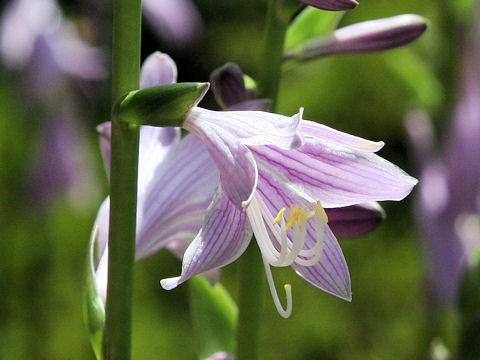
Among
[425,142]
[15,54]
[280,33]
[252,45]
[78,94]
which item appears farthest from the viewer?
[252,45]

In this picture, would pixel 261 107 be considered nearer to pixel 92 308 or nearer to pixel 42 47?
pixel 92 308

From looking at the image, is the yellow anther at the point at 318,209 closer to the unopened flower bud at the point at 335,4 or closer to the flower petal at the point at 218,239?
the flower petal at the point at 218,239

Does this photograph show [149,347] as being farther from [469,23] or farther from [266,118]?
[266,118]

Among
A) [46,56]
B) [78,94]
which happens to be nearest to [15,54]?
[46,56]

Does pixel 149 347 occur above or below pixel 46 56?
below

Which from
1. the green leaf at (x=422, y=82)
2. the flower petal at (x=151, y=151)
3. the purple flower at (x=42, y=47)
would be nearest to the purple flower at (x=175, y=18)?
the purple flower at (x=42, y=47)

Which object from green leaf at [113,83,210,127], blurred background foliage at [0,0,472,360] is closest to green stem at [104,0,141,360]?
green leaf at [113,83,210,127]

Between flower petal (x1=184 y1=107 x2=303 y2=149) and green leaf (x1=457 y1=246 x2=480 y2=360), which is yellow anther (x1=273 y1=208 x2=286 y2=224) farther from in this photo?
green leaf (x1=457 y1=246 x2=480 y2=360)
